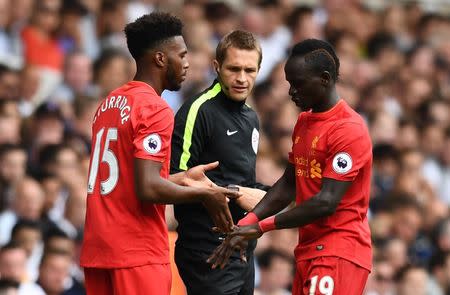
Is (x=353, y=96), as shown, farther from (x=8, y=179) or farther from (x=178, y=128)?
(x=178, y=128)

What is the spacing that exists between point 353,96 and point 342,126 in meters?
7.66

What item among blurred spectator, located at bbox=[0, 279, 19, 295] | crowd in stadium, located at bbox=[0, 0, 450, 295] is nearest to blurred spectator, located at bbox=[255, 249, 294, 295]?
crowd in stadium, located at bbox=[0, 0, 450, 295]

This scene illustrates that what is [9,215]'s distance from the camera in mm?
11766

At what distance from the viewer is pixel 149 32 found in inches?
310

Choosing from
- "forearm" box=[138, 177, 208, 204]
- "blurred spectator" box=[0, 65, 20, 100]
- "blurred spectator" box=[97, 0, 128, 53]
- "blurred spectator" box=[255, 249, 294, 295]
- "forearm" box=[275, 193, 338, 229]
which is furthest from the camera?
"blurred spectator" box=[97, 0, 128, 53]

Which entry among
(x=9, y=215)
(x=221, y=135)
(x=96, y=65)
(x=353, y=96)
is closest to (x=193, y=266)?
(x=221, y=135)

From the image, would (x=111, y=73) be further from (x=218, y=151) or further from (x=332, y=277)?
(x=332, y=277)

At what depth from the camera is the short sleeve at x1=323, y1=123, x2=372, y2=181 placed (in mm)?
7875

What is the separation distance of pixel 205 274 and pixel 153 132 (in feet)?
3.98

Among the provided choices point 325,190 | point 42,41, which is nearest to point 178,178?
point 325,190

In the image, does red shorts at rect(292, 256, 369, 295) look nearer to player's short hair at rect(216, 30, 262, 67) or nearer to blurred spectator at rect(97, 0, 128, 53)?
player's short hair at rect(216, 30, 262, 67)

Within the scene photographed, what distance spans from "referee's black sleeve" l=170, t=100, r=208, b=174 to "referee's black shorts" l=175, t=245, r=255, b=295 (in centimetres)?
55

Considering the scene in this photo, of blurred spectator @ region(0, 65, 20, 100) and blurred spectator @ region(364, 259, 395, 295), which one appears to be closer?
blurred spectator @ region(0, 65, 20, 100)

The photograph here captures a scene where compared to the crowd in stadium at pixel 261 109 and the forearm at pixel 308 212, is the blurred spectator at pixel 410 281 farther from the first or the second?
the forearm at pixel 308 212
